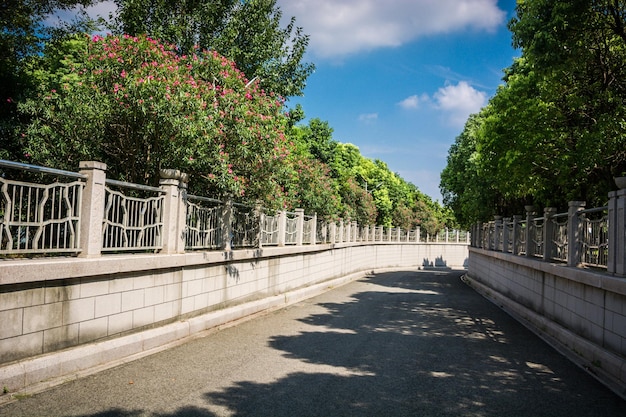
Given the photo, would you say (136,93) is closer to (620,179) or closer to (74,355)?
(74,355)

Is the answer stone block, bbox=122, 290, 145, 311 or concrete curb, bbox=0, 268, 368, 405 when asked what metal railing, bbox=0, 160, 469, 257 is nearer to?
stone block, bbox=122, 290, 145, 311

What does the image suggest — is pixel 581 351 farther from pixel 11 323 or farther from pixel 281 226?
pixel 281 226

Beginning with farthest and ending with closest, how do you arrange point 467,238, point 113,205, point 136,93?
point 467,238 → point 136,93 → point 113,205

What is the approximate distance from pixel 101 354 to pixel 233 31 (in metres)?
17.6

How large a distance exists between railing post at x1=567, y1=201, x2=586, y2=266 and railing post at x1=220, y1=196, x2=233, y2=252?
22.2ft

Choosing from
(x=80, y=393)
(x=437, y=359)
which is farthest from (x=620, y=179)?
(x=80, y=393)

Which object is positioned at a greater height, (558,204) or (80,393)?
(558,204)

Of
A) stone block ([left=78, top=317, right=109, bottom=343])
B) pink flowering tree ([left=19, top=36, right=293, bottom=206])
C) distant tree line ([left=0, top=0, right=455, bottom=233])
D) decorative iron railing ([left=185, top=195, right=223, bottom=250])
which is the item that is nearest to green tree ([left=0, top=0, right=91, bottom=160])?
distant tree line ([left=0, top=0, right=455, bottom=233])

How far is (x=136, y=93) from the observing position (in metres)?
9.09

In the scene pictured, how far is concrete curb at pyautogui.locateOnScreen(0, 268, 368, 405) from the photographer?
492 cm

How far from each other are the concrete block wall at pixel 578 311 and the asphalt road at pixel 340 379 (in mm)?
333

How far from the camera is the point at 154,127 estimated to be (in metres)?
9.41

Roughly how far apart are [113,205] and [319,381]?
12.5ft

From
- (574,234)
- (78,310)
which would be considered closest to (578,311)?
(574,234)
